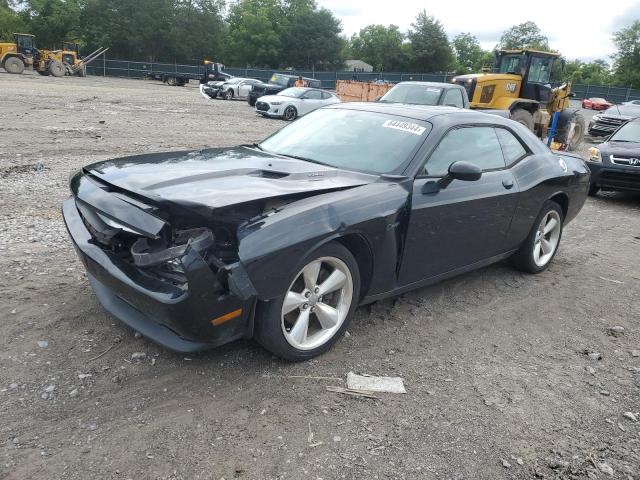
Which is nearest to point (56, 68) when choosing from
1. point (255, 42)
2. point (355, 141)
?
point (355, 141)

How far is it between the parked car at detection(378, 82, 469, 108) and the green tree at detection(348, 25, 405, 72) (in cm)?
7714

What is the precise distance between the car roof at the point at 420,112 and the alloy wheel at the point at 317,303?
1.59 meters

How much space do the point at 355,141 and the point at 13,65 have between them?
39612 mm

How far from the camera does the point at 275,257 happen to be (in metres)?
2.84

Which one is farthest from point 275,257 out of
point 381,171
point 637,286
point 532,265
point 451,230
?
point 637,286

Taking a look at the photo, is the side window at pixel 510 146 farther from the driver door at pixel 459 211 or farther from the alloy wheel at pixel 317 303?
the alloy wheel at pixel 317 303

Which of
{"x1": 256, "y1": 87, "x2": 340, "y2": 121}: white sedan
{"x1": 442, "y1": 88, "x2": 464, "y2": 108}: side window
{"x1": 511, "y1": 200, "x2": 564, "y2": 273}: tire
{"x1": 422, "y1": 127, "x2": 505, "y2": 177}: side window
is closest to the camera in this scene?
{"x1": 422, "y1": 127, "x2": 505, "y2": 177}: side window

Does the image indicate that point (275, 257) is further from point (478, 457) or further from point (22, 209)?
point (22, 209)

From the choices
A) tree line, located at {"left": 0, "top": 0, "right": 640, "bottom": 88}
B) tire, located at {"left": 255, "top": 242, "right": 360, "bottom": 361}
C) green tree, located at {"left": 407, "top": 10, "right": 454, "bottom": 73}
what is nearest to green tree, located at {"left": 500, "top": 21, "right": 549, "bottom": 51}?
tree line, located at {"left": 0, "top": 0, "right": 640, "bottom": 88}

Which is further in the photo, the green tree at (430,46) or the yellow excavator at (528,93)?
the green tree at (430,46)

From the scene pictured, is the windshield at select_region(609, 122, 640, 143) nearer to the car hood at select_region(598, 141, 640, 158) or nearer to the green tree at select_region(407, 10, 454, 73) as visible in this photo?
the car hood at select_region(598, 141, 640, 158)

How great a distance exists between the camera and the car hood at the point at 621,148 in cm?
902

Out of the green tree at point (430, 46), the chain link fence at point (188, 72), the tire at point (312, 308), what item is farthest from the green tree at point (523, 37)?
the tire at point (312, 308)

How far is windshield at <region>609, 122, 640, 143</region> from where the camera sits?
9.85 meters
